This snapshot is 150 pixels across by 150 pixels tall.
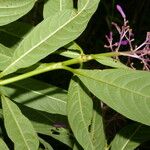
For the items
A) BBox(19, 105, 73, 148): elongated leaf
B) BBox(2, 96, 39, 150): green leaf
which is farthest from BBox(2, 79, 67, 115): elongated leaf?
BBox(19, 105, 73, 148): elongated leaf

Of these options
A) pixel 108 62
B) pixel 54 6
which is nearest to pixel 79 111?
pixel 108 62

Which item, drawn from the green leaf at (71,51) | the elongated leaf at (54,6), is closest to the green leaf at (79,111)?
the green leaf at (71,51)

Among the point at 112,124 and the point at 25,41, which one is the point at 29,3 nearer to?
the point at 25,41

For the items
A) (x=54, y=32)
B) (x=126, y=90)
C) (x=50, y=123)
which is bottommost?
(x=50, y=123)

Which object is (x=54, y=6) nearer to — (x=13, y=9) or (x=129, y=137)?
(x=13, y=9)

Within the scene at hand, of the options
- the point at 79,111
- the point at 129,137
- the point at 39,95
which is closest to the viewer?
the point at 79,111

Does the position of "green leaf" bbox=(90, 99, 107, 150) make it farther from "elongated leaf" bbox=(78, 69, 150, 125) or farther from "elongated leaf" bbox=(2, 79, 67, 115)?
"elongated leaf" bbox=(78, 69, 150, 125)

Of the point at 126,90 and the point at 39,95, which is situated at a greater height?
the point at 126,90

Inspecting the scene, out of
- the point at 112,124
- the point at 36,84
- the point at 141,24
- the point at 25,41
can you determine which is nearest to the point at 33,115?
the point at 36,84
